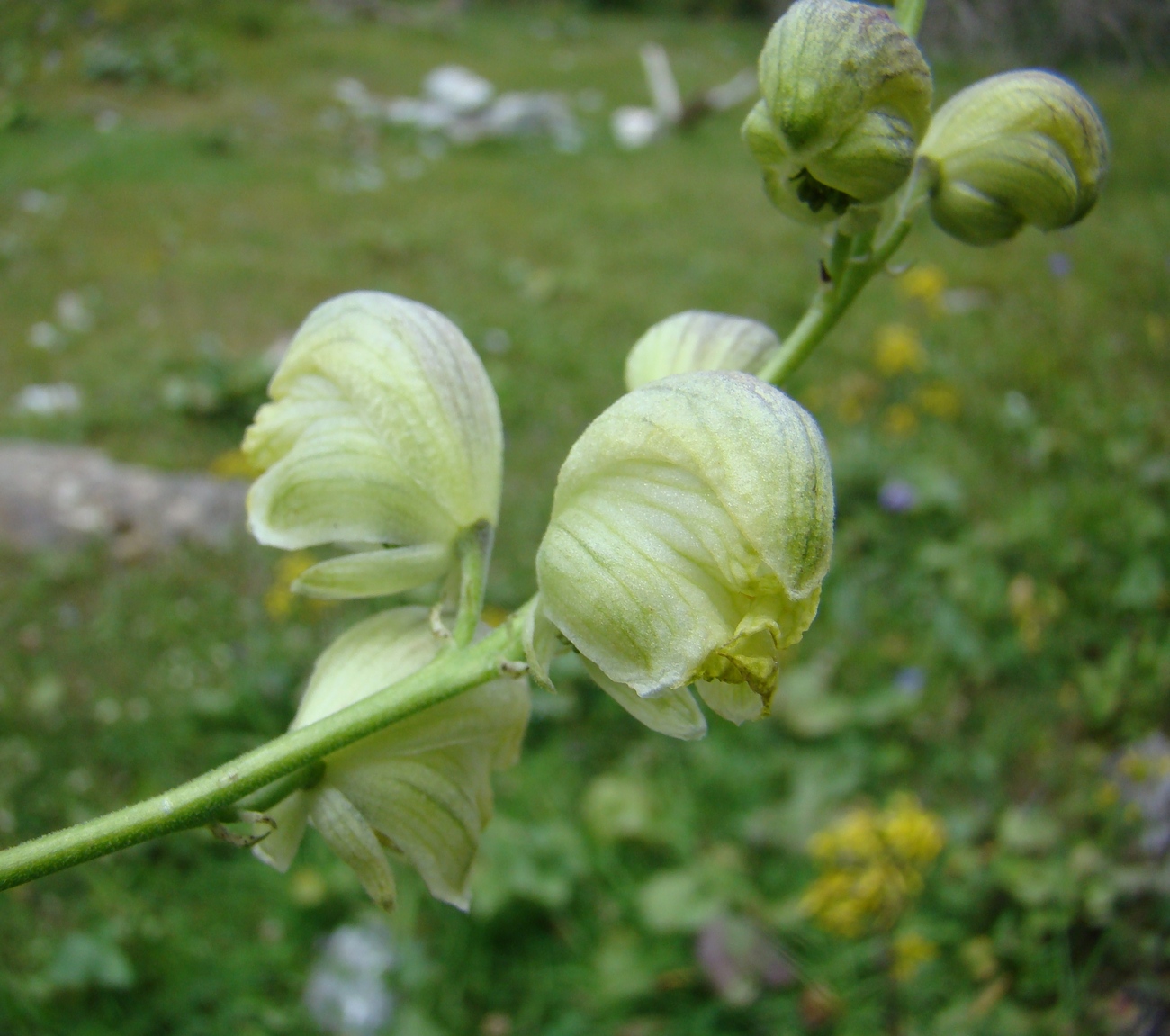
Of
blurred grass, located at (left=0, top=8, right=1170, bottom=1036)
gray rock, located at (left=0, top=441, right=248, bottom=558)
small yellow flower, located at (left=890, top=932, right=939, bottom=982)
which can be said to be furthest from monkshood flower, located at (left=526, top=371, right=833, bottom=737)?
gray rock, located at (left=0, top=441, right=248, bottom=558)

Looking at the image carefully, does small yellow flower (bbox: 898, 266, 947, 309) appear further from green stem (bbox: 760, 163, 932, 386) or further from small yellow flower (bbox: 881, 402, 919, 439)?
green stem (bbox: 760, 163, 932, 386)

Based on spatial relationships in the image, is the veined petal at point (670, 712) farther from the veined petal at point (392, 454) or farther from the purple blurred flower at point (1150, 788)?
the purple blurred flower at point (1150, 788)

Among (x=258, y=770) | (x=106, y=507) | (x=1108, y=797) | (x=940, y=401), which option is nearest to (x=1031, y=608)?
(x=1108, y=797)

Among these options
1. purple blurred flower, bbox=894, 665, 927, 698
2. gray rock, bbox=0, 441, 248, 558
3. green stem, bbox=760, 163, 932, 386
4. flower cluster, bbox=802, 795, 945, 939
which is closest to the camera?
green stem, bbox=760, 163, 932, 386

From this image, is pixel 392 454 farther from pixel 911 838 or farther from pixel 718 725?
pixel 718 725

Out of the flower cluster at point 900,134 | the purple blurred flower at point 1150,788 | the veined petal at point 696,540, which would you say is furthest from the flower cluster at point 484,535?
the purple blurred flower at point 1150,788
